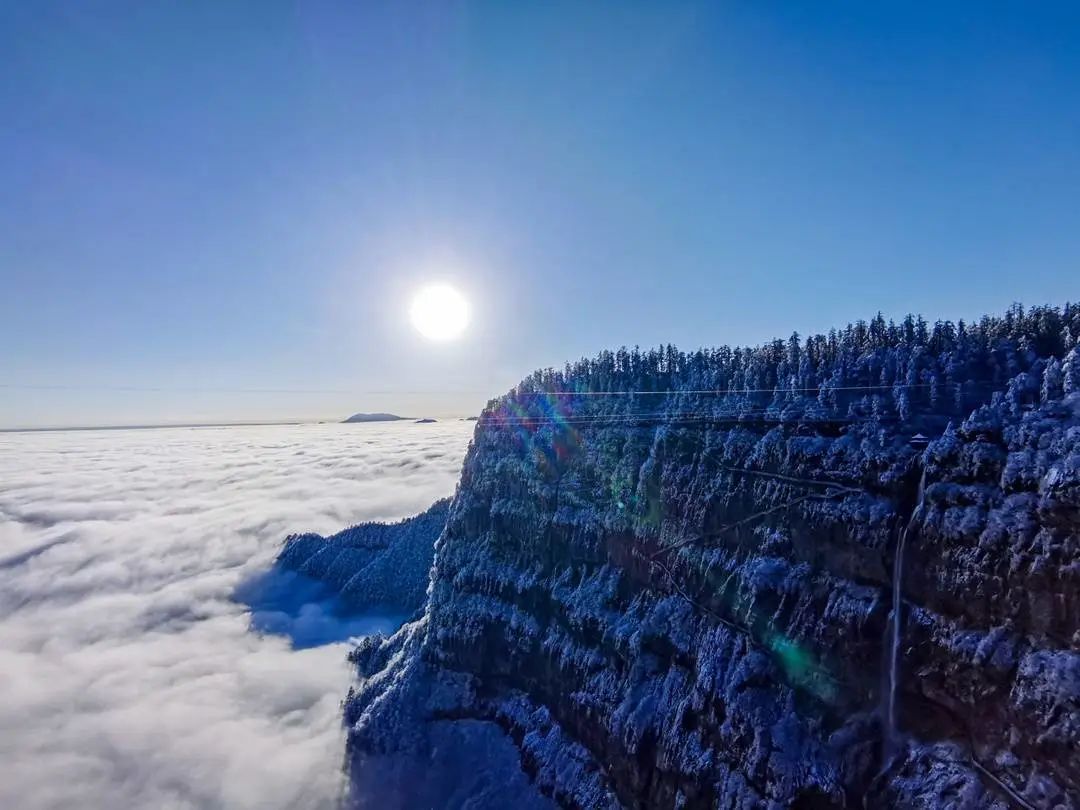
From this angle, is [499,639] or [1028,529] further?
[499,639]

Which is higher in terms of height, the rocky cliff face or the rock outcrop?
the rocky cliff face

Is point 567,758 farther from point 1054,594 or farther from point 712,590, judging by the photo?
point 1054,594

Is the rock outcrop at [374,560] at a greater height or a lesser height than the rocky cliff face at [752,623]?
lesser

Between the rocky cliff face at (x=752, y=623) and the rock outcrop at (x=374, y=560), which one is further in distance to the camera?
the rock outcrop at (x=374, y=560)

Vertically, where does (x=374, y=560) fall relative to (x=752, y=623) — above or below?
below

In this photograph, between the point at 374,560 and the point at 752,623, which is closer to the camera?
the point at 752,623

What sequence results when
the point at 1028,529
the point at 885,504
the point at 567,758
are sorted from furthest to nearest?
the point at 567,758, the point at 885,504, the point at 1028,529

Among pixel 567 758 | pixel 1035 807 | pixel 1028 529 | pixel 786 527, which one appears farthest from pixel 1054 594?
pixel 567 758

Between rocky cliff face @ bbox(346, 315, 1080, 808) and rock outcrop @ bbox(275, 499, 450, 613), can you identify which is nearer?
rocky cliff face @ bbox(346, 315, 1080, 808)
